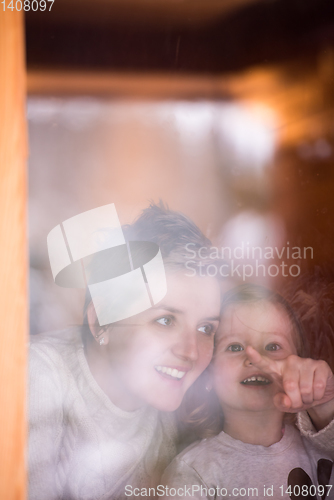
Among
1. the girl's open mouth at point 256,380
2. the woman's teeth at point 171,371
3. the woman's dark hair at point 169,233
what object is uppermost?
the woman's dark hair at point 169,233

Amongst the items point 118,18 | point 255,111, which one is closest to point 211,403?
point 255,111

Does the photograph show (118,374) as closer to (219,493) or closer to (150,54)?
(219,493)

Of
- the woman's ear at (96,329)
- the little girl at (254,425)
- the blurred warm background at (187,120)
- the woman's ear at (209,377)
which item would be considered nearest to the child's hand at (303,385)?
the little girl at (254,425)

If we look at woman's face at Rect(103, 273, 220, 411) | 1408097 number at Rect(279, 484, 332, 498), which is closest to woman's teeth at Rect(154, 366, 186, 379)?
woman's face at Rect(103, 273, 220, 411)

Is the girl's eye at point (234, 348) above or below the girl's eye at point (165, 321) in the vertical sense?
below

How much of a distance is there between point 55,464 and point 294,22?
4.71 feet

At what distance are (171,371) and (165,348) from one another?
0.22ft

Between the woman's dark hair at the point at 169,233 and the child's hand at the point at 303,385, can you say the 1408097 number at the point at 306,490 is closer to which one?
the child's hand at the point at 303,385

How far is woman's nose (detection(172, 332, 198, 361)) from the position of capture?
0.98 metres

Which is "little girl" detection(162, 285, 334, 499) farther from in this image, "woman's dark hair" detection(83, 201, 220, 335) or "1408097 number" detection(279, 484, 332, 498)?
"woman's dark hair" detection(83, 201, 220, 335)

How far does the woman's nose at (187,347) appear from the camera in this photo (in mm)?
978

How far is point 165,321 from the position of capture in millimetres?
979

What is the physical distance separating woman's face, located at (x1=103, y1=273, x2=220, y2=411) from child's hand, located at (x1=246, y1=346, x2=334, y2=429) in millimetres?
163

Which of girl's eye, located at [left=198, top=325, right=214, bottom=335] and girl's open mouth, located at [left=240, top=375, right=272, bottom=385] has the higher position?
girl's eye, located at [left=198, top=325, right=214, bottom=335]
